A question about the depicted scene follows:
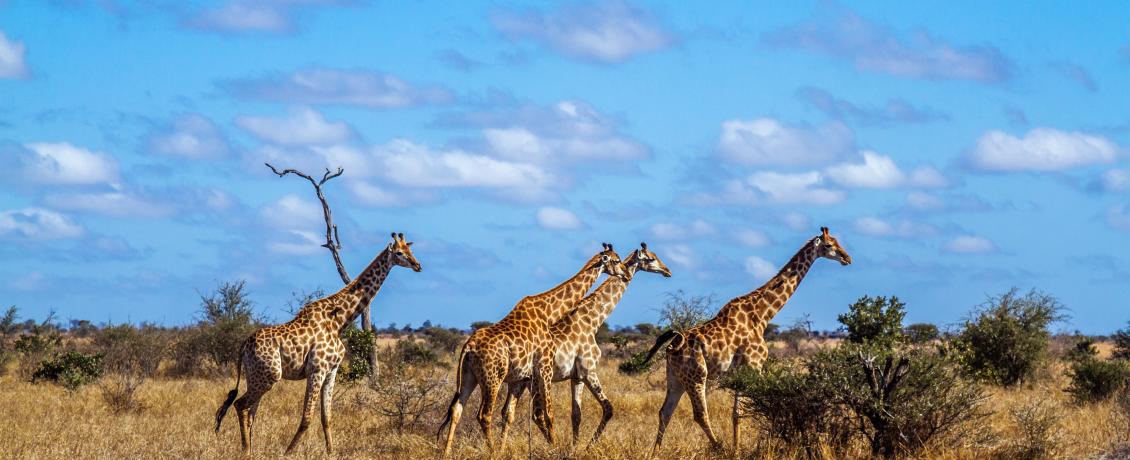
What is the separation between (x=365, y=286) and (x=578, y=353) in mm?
3100

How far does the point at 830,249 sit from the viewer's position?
16125mm

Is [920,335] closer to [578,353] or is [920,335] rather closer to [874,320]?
[874,320]

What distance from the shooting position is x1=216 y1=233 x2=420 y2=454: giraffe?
48.2 ft

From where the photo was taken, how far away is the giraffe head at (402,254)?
16.1m

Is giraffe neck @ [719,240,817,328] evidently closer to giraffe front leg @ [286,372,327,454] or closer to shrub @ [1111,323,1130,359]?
giraffe front leg @ [286,372,327,454]

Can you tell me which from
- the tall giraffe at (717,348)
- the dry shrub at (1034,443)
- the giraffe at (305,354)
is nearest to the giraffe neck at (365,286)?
the giraffe at (305,354)

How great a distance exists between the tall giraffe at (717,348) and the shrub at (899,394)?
1472mm

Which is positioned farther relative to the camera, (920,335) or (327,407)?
(920,335)

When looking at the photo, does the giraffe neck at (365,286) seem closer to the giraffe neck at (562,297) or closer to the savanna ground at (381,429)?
the savanna ground at (381,429)

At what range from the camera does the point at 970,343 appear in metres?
25.3

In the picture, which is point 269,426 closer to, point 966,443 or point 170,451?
point 170,451

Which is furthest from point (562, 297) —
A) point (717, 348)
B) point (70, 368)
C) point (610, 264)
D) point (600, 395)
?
point (70, 368)

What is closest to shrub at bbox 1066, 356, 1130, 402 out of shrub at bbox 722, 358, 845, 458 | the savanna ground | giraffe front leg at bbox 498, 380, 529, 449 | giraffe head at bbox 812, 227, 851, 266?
the savanna ground

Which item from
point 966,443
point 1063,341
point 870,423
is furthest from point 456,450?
point 1063,341
